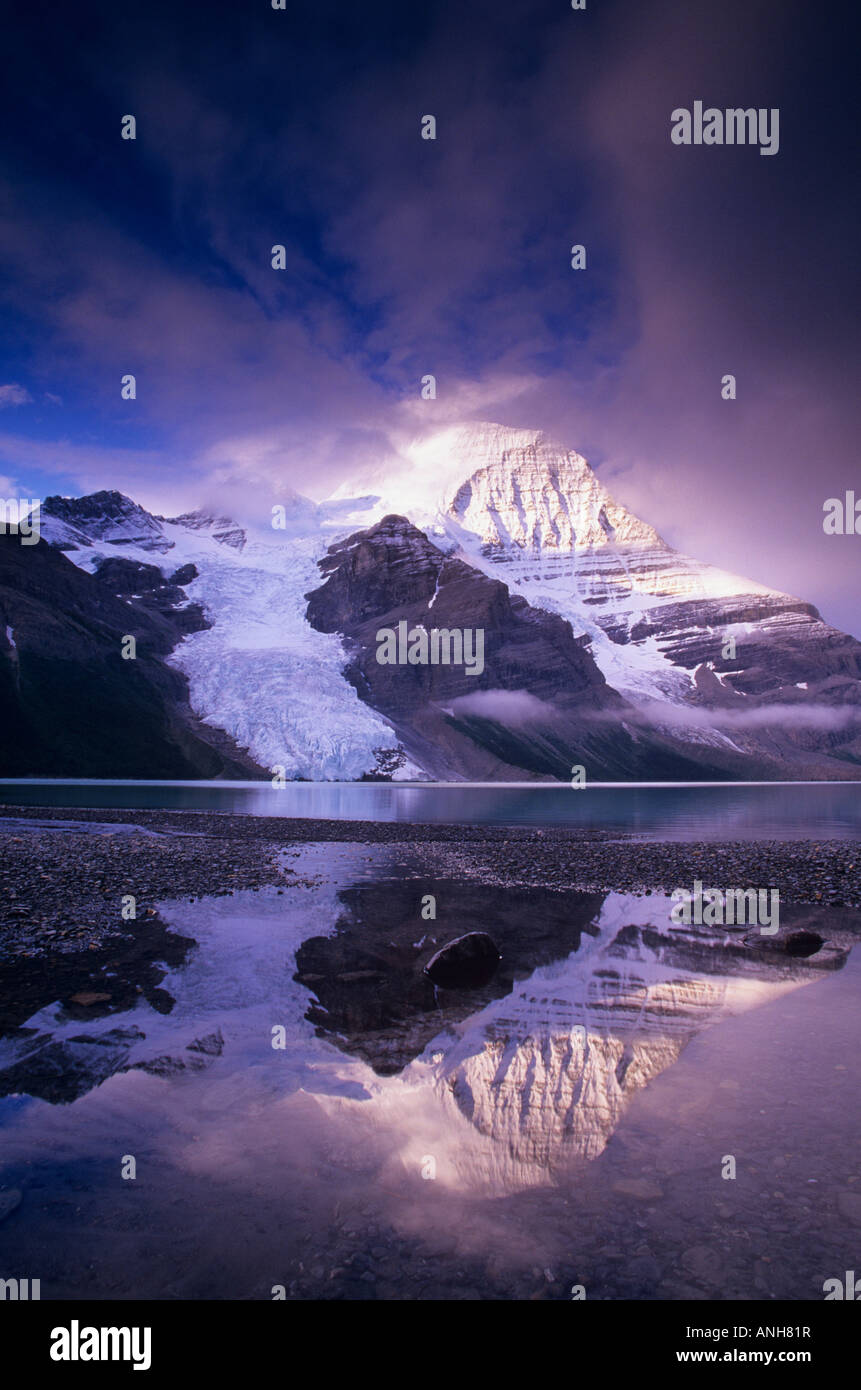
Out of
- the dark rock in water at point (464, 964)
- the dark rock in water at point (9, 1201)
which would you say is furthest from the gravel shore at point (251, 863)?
the dark rock in water at point (9, 1201)

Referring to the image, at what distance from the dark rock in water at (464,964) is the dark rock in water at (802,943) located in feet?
23.4

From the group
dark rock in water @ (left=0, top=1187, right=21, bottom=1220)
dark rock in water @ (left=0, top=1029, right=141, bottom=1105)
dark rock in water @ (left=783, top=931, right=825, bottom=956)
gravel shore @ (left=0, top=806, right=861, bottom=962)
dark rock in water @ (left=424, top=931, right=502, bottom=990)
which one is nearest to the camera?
A: dark rock in water @ (left=0, top=1187, right=21, bottom=1220)

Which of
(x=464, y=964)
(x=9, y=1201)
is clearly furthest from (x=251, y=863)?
(x=9, y=1201)

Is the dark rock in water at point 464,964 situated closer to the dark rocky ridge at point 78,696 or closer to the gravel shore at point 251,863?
the gravel shore at point 251,863

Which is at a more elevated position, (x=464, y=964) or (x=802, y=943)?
(x=464, y=964)

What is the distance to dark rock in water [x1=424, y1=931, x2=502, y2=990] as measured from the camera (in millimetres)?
14203

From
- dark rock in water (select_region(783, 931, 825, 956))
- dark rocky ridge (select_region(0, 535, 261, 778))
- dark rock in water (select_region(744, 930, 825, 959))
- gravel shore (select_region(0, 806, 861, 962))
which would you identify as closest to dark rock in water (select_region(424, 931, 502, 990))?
dark rock in water (select_region(744, 930, 825, 959))

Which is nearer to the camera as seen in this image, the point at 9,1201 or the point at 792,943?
the point at 9,1201

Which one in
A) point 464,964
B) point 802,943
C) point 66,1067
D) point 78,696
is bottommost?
point 802,943

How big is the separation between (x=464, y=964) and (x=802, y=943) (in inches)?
334

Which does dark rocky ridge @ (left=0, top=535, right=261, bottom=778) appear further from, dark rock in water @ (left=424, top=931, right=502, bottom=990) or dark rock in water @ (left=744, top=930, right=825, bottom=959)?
dark rock in water @ (left=744, top=930, right=825, bottom=959)

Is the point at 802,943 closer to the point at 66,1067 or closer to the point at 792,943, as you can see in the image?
the point at 792,943

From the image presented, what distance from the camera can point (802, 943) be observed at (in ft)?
56.0

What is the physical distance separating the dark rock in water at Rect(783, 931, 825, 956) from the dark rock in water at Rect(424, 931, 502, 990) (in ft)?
23.4
